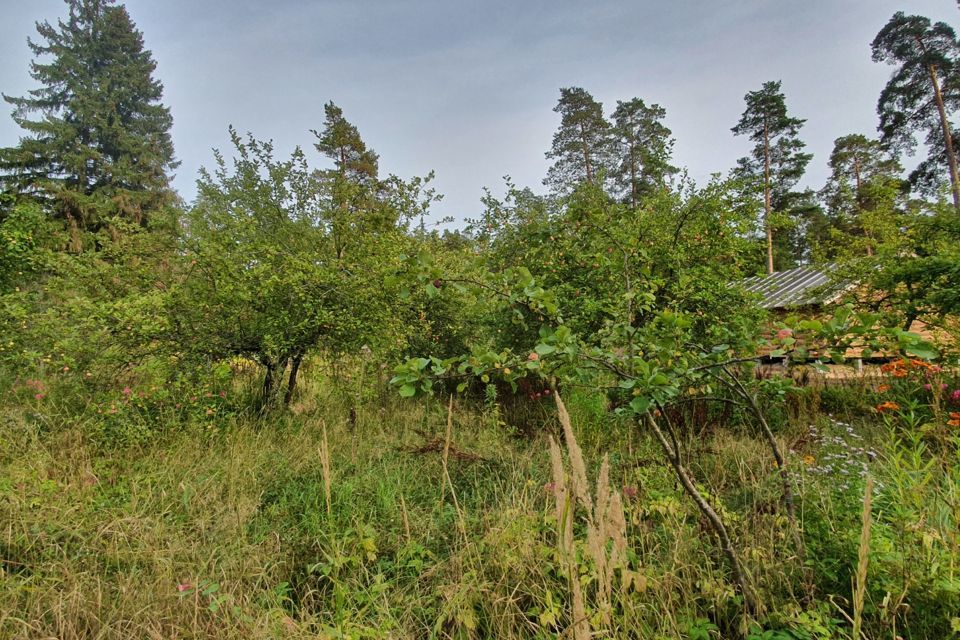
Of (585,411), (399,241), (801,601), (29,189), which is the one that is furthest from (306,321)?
(29,189)

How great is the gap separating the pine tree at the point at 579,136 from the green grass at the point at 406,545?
749 inches

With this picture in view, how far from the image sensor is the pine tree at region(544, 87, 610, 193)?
19.7 metres

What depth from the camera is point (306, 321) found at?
3648mm

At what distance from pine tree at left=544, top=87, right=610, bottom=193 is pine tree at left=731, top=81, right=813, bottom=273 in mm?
7550

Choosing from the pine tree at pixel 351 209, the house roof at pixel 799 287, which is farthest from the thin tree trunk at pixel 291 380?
the house roof at pixel 799 287

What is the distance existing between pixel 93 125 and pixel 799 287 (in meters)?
29.3

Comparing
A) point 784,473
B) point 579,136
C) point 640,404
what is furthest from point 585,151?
point 640,404

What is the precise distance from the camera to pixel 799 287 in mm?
9922

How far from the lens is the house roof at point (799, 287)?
5195mm

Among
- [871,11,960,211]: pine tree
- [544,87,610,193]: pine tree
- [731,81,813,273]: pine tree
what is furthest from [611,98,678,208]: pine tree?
[871,11,960,211]: pine tree

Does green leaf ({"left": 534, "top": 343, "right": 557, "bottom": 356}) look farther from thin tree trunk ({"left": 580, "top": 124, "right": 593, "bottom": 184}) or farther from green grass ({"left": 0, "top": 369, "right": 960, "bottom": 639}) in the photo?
thin tree trunk ({"left": 580, "top": 124, "right": 593, "bottom": 184})

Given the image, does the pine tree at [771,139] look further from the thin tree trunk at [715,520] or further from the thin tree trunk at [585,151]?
the thin tree trunk at [715,520]

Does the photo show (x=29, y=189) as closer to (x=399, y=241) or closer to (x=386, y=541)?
(x=399, y=241)

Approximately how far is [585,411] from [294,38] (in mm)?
7180
